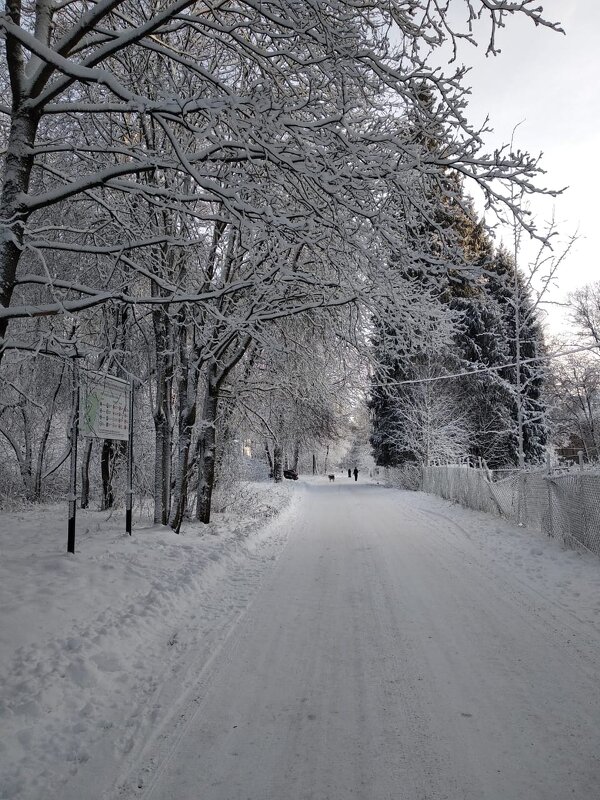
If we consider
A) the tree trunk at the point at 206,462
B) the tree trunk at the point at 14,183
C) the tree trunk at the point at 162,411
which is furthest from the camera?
the tree trunk at the point at 206,462

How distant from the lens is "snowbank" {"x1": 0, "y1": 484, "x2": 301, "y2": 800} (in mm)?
3119

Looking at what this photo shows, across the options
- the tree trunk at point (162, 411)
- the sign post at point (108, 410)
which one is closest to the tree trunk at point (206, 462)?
the tree trunk at point (162, 411)

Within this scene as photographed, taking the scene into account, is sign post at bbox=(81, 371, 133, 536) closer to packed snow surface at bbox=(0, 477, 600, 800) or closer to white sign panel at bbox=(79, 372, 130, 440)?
white sign panel at bbox=(79, 372, 130, 440)

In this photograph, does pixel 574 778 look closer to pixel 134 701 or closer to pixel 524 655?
pixel 524 655

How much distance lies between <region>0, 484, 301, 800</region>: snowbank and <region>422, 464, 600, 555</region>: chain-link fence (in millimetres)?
5139

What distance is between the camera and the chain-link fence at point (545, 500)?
8.07 m

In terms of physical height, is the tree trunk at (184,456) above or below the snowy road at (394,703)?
above

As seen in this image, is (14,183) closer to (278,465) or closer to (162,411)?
(162,411)

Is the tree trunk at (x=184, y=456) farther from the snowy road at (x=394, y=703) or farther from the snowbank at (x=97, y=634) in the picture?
the snowy road at (x=394, y=703)

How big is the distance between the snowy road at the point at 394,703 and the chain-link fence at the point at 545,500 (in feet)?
7.29

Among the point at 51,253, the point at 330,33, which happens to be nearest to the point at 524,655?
the point at 330,33

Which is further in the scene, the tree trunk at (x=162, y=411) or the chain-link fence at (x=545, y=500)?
the tree trunk at (x=162, y=411)

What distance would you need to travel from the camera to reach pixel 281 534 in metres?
11.9

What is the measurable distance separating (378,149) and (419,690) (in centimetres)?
486
